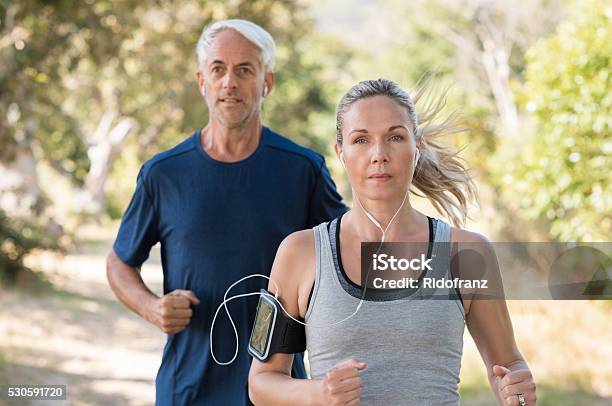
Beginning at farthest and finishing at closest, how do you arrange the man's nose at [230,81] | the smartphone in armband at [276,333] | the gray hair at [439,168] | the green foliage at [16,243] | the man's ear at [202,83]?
the green foliage at [16,243] → the man's ear at [202,83] → the man's nose at [230,81] → the gray hair at [439,168] → the smartphone in armband at [276,333]

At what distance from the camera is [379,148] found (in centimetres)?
250

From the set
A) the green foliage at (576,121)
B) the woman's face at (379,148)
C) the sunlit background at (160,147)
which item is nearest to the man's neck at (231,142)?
the sunlit background at (160,147)

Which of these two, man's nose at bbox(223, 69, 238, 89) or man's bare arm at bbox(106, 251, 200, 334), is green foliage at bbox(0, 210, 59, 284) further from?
man's nose at bbox(223, 69, 238, 89)

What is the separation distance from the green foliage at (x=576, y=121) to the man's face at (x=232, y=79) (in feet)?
16.1

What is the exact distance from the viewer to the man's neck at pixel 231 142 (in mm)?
3654

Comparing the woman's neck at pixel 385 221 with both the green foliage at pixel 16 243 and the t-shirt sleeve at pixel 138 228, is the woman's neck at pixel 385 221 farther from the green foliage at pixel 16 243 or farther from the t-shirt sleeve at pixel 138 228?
the green foliage at pixel 16 243

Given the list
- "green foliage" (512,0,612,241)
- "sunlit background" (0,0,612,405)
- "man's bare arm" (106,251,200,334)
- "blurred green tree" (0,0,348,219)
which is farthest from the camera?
"blurred green tree" (0,0,348,219)

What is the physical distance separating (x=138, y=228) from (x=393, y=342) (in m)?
1.54

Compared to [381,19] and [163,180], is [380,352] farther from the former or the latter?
[381,19]

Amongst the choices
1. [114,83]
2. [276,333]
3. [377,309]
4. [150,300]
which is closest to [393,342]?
[377,309]

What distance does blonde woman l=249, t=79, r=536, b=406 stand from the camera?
241cm

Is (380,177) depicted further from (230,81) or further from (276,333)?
(230,81)

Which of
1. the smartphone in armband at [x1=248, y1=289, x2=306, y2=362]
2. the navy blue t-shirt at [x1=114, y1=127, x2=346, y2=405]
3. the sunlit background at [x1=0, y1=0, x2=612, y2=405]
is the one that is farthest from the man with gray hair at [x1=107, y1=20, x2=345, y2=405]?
the smartphone in armband at [x1=248, y1=289, x2=306, y2=362]

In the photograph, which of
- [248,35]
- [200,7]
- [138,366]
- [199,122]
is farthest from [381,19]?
[248,35]
